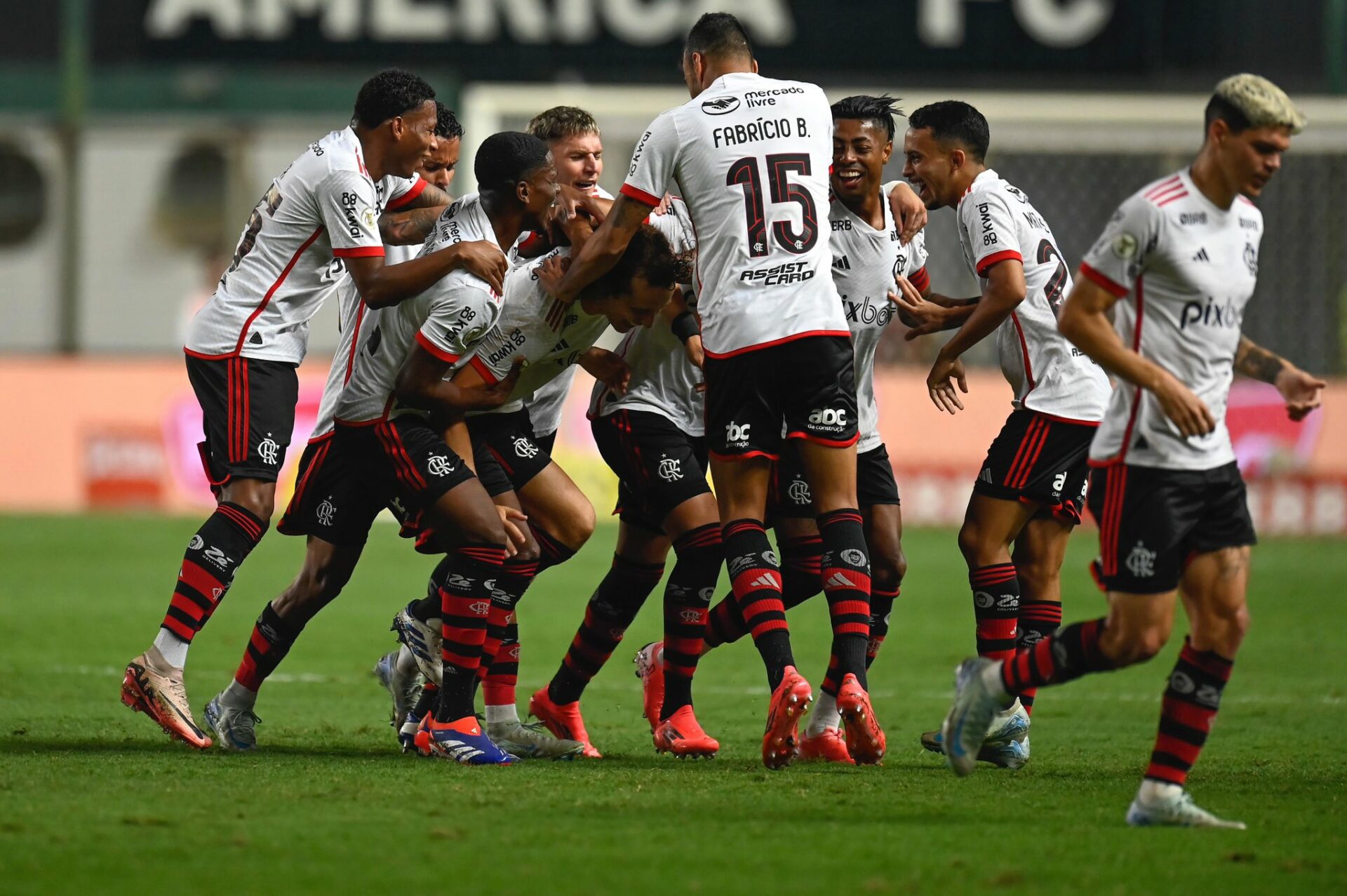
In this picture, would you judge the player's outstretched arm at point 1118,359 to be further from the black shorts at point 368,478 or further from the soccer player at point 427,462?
the black shorts at point 368,478

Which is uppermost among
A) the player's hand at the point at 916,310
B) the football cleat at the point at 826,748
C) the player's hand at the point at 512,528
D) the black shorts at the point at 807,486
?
the player's hand at the point at 916,310

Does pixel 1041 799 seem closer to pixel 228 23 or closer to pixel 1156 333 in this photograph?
pixel 1156 333

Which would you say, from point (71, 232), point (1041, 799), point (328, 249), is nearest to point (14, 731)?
point (328, 249)

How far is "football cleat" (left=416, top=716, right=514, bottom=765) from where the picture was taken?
6.01 m

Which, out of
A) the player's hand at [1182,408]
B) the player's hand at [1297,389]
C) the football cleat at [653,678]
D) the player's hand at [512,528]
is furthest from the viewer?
the football cleat at [653,678]

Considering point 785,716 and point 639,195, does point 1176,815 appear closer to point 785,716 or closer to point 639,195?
point 785,716

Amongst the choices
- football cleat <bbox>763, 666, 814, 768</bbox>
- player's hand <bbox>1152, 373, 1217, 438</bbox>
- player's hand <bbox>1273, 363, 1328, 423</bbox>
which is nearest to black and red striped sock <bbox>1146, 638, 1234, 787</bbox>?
player's hand <bbox>1152, 373, 1217, 438</bbox>

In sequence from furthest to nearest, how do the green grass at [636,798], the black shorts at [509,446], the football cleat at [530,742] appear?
the black shorts at [509,446] < the football cleat at [530,742] < the green grass at [636,798]

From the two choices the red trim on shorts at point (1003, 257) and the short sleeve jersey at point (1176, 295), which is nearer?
the short sleeve jersey at point (1176, 295)

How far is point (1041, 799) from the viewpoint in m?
5.34

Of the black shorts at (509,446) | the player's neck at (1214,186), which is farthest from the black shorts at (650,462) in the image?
the player's neck at (1214,186)

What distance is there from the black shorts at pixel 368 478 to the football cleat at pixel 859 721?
1.43 metres

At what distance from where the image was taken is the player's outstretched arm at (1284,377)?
5.11 m

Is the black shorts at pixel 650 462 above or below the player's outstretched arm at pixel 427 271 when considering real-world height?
below
